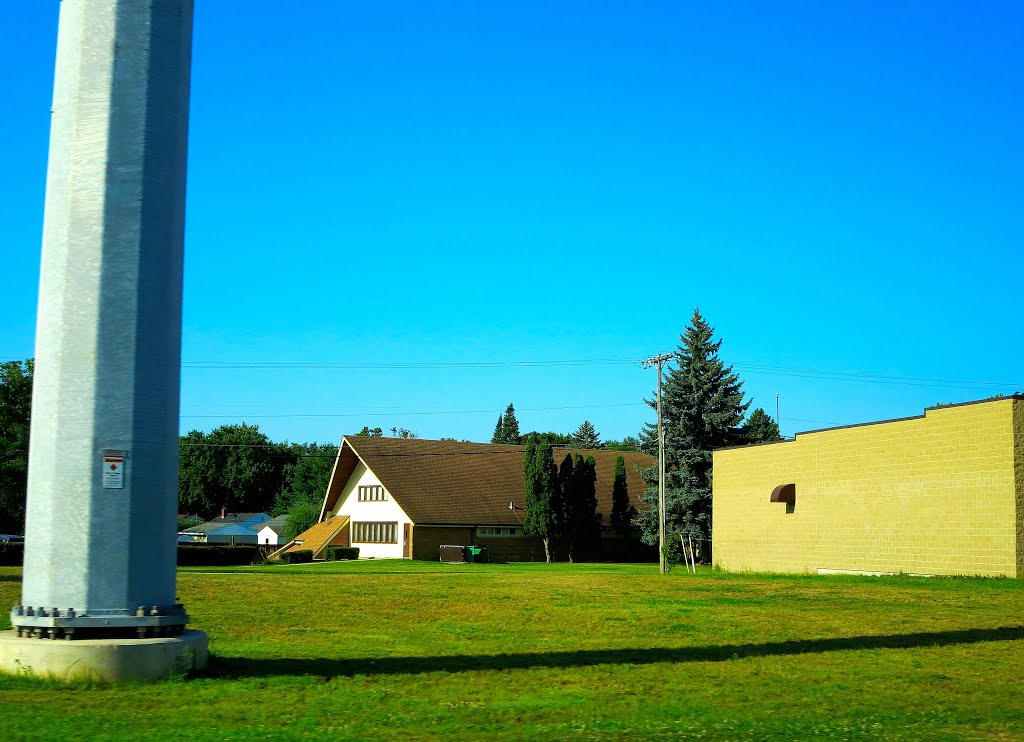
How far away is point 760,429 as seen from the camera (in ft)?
202

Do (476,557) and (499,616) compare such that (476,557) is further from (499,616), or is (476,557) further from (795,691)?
(795,691)

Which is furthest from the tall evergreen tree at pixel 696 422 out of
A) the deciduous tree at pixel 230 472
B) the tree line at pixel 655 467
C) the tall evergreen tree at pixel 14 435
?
the deciduous tree at pixel 230 472

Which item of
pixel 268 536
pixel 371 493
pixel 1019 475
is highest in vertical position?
pixel 1019 475

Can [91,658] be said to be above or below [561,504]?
below

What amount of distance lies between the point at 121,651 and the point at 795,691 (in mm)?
6446

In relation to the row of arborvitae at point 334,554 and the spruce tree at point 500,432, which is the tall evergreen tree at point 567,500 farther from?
the spruce tree at point 500,432

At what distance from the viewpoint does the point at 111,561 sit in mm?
10383

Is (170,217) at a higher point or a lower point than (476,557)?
higher

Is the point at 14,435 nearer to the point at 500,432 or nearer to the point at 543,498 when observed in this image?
the point at 543,498

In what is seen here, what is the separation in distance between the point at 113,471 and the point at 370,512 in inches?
2300

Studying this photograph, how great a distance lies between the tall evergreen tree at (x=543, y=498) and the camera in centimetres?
6406

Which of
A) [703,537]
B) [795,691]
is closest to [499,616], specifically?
[795,691]

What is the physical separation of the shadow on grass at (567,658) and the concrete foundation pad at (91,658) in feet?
2.88

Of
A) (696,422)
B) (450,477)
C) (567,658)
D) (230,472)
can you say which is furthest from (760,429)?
(230,472)
